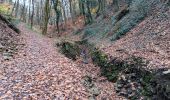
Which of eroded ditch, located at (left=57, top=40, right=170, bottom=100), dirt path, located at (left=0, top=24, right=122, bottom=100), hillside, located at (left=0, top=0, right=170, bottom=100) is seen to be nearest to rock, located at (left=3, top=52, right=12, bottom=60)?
hillside, located at (left=0, top=0, right=170, bottom=100)

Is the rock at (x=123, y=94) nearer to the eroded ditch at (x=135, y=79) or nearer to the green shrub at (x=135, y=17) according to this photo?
the eroded ditch at (x=135, y=79)

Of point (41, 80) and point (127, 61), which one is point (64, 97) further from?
point (127, 61)

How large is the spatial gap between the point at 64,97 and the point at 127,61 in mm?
5499

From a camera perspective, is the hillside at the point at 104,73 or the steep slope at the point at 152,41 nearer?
the hillside at the point at 104,73

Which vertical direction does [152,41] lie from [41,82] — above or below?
above

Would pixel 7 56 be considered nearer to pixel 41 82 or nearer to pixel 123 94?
pixel 41 82

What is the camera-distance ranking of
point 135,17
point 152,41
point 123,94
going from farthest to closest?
point 135,17
point 152,41
point 123,94

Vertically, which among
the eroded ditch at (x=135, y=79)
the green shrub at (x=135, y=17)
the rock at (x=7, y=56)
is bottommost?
the eroded ditch at (x=135, y=79)

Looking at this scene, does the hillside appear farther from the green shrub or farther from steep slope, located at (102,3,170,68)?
the green shrub

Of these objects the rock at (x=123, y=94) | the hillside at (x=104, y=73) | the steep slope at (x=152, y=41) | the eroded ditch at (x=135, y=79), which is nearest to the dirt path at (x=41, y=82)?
the hillside at (x=104, y=73)

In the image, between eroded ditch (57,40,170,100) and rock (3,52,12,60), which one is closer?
eroded ditch (57,40,170,100)

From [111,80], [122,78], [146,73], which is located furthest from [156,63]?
[111,80]

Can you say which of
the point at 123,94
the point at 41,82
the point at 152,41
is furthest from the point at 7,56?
the point at 152,41

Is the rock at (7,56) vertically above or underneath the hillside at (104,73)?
above
